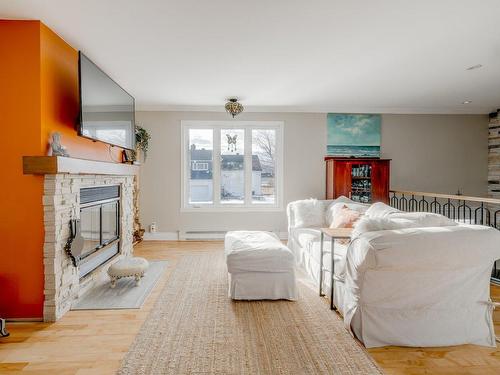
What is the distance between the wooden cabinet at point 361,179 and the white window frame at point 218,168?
1.04m

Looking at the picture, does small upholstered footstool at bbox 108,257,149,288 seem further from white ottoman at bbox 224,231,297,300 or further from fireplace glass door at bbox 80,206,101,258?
white ottoman at bbox 224,231,297,300

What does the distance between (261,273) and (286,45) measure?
2.18 metres

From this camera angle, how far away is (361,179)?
18.2 feet

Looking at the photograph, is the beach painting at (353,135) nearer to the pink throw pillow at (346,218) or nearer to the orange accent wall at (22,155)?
the pink throw pillow at (346,218)

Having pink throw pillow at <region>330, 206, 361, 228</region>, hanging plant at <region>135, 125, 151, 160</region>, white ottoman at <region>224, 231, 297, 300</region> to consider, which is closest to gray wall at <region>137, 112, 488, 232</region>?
hanging plant at <region>135, 125, 151, 160</region>

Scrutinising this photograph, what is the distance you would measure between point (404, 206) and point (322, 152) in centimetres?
181

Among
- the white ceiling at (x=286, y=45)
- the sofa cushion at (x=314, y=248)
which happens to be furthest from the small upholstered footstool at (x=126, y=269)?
the white ceiling at (x=286, y=45)

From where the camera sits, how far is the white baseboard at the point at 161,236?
235 inches

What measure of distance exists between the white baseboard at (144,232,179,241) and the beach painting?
3.20 m

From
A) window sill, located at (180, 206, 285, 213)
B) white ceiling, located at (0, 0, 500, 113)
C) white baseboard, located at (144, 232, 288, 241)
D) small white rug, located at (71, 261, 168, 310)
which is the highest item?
white ceiling, located at (0, 0, 500, 113)

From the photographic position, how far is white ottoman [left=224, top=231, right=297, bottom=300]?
312cm

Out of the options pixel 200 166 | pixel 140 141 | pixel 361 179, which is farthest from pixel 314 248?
pixel 140 141

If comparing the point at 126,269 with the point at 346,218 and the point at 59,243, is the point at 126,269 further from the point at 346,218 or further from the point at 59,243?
the point at 346,218

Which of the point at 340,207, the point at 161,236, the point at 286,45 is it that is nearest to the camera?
the point at 286,45
